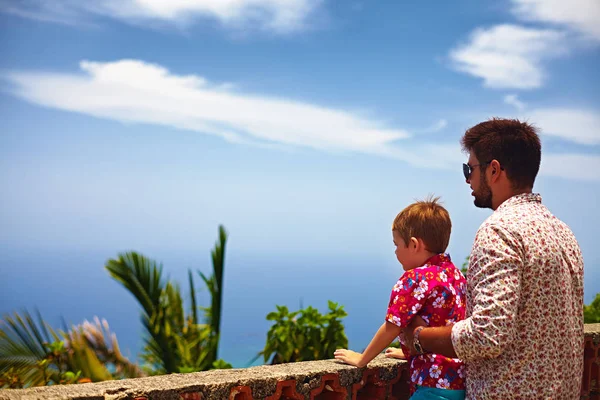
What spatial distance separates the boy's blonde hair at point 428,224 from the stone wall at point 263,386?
0.84 metres

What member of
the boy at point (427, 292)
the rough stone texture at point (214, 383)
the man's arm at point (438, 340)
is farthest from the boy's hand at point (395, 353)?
→ the man's arm at point (438, 340)

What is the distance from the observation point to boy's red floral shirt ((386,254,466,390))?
2.58 metres

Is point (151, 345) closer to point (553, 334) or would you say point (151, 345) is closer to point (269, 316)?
point (269, 316)

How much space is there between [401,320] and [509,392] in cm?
53

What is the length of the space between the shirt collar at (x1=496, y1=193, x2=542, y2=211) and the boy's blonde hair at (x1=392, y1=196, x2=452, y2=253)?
1.37 feet

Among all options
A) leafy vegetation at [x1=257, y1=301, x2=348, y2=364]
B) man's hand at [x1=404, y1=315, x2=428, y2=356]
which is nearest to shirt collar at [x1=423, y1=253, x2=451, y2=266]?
man's hand at [x1=404, y1=315, x2=428, y2=356]

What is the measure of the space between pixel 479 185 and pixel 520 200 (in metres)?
0.16

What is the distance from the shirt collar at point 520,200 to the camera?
231 centimetres

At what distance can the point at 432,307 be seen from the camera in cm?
262

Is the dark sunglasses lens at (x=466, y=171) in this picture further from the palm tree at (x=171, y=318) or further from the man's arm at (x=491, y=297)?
the palm tree at (x=171, y=318)

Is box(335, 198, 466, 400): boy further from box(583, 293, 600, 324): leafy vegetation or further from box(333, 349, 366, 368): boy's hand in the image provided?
box(583, 293, 600, 324): leafy vegetation

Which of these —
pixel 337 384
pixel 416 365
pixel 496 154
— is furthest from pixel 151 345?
pixel 496 154

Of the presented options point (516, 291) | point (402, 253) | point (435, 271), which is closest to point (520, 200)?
point (516, 291)

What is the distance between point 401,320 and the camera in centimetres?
262
